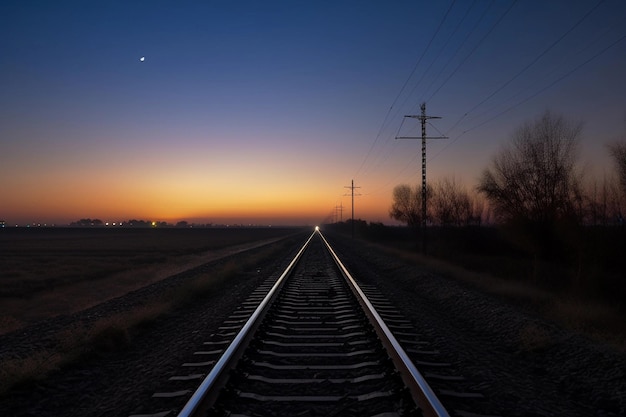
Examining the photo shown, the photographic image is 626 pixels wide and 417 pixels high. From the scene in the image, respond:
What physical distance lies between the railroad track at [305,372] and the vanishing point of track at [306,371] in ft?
0.03

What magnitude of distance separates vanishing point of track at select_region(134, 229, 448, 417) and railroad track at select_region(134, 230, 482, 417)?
0.03 ft

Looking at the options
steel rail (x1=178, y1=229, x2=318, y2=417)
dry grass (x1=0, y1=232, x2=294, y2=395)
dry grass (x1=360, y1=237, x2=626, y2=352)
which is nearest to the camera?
steel rail (x1=178, y1=229, x2=318, y2=417)

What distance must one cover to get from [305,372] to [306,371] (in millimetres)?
48

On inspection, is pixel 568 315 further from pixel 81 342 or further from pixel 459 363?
pixel 81 342

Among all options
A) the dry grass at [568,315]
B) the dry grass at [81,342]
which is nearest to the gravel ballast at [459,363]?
the dry grass at [81,342]

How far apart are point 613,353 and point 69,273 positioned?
27460mm

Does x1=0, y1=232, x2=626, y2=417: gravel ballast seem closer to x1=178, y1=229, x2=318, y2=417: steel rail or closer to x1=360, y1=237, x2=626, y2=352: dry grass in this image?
x1=360, y1=237, x2=626, y2=352: dry grass

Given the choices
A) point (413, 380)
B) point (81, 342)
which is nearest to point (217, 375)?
point (413, 380)

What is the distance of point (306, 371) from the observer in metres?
6.02

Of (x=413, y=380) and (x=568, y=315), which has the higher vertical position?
(x=413, y=380)

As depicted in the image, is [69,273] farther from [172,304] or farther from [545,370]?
[545,370]

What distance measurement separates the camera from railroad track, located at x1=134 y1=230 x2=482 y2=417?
15.4 feet

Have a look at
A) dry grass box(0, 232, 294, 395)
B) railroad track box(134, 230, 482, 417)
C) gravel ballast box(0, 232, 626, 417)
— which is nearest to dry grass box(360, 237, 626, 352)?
gravel ballast box(0, 232, 626, 417)

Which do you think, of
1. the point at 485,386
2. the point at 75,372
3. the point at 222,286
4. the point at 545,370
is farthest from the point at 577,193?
the point at 75,372
